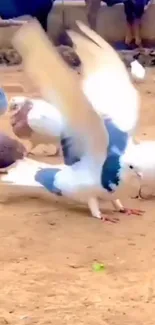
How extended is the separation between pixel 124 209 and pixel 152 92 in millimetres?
1812

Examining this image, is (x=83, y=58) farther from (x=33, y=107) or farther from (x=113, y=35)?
(x=113, y=35)

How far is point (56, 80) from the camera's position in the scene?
1924 millimetres

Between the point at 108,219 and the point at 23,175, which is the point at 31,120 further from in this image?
the point at 108,219

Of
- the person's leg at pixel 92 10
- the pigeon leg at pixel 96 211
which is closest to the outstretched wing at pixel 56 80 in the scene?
the pigeon leg at pixel 96 211

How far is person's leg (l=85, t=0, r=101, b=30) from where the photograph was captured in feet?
16.9

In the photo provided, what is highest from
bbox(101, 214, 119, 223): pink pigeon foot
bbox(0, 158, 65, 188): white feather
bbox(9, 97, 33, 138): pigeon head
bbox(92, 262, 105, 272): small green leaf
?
bbox(9, 97, 33, 138): pigeon head

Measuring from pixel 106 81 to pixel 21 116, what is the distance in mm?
456

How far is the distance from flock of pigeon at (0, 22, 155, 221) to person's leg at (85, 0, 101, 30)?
304 cm

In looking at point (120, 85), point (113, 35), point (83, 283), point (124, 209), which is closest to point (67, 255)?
point (83, 283)

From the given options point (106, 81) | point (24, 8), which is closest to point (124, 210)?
point (106, 81)

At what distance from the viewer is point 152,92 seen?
3.95 meters

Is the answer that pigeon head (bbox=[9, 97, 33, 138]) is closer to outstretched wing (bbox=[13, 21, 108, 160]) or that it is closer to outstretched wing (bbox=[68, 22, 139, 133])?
outstretched wing (bbox=[68, 22, 139, 133])

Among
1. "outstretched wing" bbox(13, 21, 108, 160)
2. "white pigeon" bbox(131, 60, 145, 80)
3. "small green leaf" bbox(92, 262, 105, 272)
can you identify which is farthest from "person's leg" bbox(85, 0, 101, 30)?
"small green leaf" bbox(92, 262, 105, 272)

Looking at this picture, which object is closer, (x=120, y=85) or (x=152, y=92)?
(x=120, y=85)
